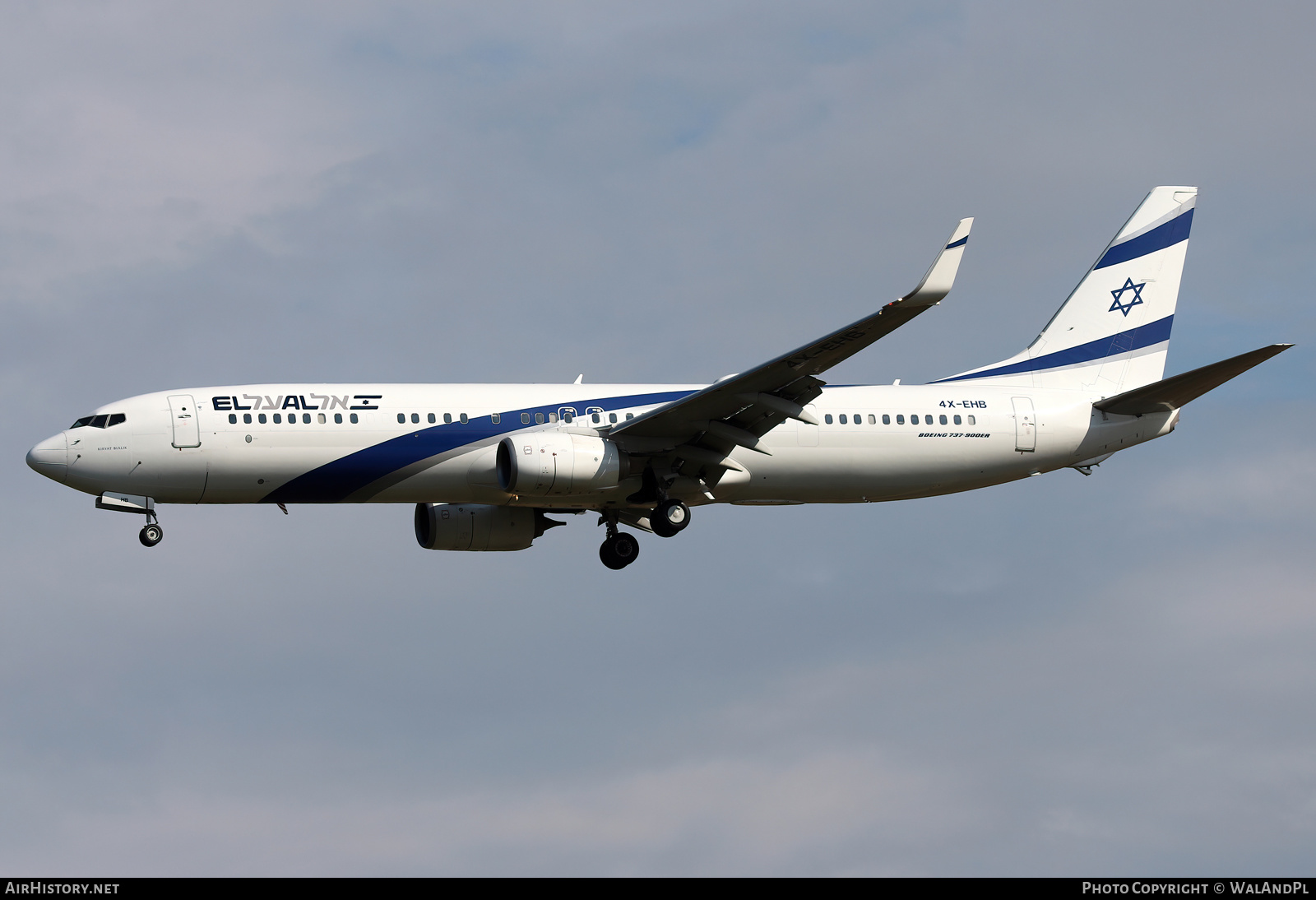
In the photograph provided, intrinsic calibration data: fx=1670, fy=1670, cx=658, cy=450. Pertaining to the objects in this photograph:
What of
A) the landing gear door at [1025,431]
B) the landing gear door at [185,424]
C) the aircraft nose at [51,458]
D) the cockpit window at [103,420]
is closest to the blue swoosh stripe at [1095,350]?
the landing gear door at [1025,431]

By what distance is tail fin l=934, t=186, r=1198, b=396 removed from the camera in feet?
158

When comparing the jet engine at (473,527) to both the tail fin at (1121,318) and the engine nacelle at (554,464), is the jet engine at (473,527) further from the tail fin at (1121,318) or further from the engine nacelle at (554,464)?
the tail fin at (1121,318)

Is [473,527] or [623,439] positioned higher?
[473,527]

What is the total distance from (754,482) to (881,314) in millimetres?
10199

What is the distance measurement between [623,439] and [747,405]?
3338 mm

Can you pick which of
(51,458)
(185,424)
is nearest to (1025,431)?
(185,424)

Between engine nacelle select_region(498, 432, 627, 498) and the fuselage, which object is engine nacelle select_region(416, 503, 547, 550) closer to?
the fuselage

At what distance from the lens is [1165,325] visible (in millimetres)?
49906

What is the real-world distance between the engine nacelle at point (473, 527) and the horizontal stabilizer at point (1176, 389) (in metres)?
16.5

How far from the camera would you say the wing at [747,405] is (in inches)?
1448

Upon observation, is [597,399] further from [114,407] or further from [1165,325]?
[1165,325]

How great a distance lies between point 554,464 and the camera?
133 feet

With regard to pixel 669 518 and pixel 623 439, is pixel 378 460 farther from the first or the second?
pixel 669 518
